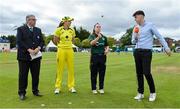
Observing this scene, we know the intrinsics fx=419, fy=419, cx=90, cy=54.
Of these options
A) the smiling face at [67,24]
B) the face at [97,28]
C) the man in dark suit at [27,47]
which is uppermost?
the smiling face at [67,24]

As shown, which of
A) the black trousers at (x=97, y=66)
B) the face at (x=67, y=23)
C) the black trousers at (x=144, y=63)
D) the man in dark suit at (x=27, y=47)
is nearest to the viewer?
the black trousers at (x=144, y=63)

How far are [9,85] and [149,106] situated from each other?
572cm

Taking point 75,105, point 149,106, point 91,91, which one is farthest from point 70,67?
point 149,106

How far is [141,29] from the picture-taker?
10.8 meters

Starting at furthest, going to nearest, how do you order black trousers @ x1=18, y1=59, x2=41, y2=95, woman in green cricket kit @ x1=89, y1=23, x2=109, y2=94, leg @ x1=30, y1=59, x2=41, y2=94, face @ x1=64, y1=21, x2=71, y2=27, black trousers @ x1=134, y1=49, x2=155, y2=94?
1. woman in green cricket kit @ x1=89, y1=23, x2=109, y2=94
2. face @ x1=64, y1=21, x2=71, y2=27
3. leg @ x1=30, y1=59, x2=41, y2=94
4. black trousers @ x1=18, y1=59, x2=41, y2=95
5. black trousers @ x1=134, y1=49, x2=155, y2=94

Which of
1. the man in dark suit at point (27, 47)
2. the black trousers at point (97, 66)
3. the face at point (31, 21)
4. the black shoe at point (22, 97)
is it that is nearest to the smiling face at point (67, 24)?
the man in dark suit at point (27, 47)

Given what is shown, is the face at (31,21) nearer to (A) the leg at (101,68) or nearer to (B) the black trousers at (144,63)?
(A) the leg at (101,68)

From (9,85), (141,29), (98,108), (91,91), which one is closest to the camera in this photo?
(98,108)

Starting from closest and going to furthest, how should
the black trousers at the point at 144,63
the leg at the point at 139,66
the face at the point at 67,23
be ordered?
the black trousers at the point at 144,63
the leg at the point at 139,66
the face at the point at 67,23

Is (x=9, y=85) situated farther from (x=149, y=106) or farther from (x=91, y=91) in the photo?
(x=149, y=106)

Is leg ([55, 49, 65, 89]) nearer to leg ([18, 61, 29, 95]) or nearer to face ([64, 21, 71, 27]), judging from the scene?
face ([64, 21, 71, 27])

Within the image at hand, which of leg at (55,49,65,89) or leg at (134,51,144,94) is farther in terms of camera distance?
leg at (55,49,65,89)

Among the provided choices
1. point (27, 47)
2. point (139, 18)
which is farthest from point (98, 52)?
point (27, 47)

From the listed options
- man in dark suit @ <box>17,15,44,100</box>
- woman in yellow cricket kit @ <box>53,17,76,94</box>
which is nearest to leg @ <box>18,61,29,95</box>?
man in dark suit @ <box>17,15,44,100</box>
